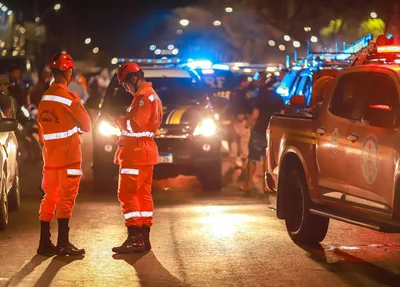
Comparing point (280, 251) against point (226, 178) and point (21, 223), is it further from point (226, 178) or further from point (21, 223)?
point (226, 178)

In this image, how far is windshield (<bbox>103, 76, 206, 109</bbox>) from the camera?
604 inches

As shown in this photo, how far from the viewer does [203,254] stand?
9273 mm

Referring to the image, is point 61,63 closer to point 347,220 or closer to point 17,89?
point 347,220

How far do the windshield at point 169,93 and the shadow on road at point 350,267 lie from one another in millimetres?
6118

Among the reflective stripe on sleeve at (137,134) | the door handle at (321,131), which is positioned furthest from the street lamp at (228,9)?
the reflective stripe on sleeve at (137,134)

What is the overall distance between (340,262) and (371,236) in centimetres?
163

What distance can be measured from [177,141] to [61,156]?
5.80 m

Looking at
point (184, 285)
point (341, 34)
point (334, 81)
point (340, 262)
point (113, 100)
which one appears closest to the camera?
point (184, 285)

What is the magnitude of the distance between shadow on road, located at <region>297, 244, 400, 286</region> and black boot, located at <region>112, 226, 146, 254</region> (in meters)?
1.61

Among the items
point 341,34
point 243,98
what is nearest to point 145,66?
point 243,98

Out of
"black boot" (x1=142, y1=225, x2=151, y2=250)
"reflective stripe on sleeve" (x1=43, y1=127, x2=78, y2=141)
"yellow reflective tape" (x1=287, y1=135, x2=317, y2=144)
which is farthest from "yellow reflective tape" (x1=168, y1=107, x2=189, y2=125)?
"reflective stripe on sleeve" (x1=43, y1=127, x2=78, y2=141)

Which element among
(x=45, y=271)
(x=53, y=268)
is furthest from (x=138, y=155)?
(x=45, y=271)

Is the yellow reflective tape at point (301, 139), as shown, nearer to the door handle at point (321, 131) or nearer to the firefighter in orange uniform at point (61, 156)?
the door handle at point (321, 131)

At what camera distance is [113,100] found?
15.3 meters
